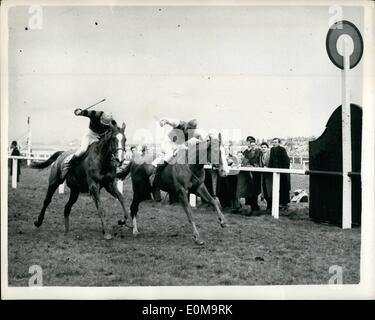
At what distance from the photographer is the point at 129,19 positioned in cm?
430

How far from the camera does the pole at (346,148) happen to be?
14.1 feet

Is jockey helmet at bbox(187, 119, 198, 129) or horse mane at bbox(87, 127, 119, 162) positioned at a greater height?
jockey helmet at bbox(187, 119, 198, 129)

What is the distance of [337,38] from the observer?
4.30m

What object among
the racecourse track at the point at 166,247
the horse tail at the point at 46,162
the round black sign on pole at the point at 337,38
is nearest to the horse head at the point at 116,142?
the racecourse track at the point at 166,247

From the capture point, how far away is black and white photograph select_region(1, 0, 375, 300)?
429 cm

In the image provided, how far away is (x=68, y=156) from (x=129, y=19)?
1.26 metres

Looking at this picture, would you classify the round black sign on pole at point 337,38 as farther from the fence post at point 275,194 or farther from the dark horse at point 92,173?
the dark horse at point 92,173

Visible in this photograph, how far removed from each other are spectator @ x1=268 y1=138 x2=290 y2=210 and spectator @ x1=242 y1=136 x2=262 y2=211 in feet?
0.44

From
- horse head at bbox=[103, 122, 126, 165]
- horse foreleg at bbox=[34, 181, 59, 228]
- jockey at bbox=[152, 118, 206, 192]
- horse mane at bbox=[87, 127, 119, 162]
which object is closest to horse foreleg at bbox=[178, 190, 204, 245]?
jockey at bbox=[152, 118, 206, 192]

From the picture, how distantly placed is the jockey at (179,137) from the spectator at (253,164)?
397 mm

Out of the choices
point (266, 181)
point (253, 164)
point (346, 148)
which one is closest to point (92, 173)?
point (253, 164)

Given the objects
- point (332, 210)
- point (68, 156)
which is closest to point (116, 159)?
point (68, 156)

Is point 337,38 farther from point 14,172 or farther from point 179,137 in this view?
point 14,172

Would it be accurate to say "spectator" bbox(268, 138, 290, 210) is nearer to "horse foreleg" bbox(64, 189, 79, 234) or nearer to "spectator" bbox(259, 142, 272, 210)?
"spectator" bbox(259, 142, 272, 210)
